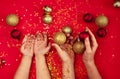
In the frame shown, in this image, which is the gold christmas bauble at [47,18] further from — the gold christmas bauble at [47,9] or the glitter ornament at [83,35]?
the glitter ornament at [83,35]

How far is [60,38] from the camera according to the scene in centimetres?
130

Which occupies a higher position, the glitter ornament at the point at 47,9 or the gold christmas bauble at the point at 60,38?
the glitter ornament at the point at 47,9

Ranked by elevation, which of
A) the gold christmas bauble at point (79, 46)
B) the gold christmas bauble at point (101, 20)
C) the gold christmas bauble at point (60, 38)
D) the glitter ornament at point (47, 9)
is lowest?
the gold christmas bauble at point (79, 46)

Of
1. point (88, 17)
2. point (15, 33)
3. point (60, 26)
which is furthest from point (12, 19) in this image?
point (88, 17)

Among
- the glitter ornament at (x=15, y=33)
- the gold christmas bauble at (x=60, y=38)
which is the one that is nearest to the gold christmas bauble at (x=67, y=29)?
the gold christmas bauble at (x=60, y=38)

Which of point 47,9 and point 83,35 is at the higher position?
point 47,9

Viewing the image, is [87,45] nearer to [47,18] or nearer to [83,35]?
[83,35]

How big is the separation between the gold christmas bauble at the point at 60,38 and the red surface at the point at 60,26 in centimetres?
9

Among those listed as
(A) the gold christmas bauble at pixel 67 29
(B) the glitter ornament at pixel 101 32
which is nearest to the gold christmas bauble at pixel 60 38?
(A) the gold christmas bauble at pixel 67 29

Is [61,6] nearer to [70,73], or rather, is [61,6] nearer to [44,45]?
[44,45]

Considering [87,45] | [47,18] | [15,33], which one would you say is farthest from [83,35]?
[15,33]

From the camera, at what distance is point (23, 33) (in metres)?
1.41

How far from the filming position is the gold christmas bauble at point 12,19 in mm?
1337

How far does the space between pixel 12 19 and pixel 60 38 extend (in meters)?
0.22
